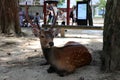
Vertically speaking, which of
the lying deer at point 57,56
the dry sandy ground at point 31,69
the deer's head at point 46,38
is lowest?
the dry sandy ground at point 31,69

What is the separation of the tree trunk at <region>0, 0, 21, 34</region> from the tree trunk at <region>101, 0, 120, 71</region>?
870 cm

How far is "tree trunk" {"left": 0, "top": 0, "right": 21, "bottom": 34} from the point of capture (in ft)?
49.6

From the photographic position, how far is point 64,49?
7.24m

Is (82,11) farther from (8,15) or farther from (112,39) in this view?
(112,39)

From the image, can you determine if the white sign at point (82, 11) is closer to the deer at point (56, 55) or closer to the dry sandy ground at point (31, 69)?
the dry sandy ground at point (31, 69)

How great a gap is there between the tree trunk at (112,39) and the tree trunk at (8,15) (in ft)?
28.5

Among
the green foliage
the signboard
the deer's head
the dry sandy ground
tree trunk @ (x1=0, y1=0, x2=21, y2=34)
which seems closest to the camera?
the deer's head

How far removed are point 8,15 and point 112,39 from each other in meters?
9.01

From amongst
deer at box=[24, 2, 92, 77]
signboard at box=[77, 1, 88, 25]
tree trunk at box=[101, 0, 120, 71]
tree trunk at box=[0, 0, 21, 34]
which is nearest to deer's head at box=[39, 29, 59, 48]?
deer at box=[24, 2, 92, 77]

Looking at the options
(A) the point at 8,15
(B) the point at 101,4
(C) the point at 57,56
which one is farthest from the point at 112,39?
(B) the point at 101,4

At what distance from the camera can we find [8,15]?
599 inches

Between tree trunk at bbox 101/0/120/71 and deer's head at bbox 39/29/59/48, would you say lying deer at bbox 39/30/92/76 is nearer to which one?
deer's head at bbox 39/29/59/48

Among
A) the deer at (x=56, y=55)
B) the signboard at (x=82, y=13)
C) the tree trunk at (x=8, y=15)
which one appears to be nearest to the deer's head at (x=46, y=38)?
the deer at (x=56, y=55)

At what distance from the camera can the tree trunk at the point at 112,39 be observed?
6855mm
